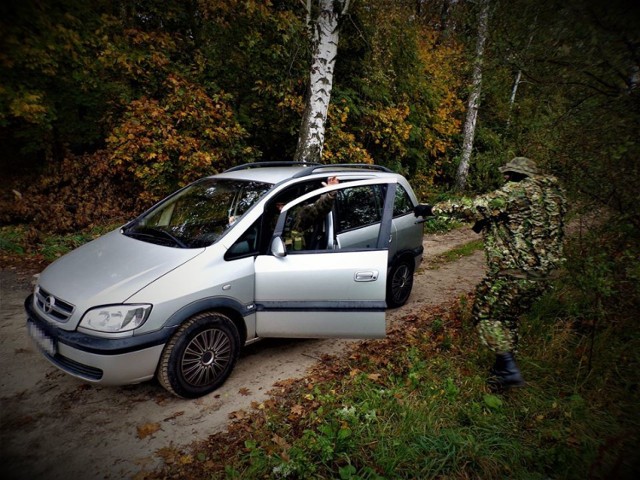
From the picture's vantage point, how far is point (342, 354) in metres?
4.26

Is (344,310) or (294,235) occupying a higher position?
(294,235)

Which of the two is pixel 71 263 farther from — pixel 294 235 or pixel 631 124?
pixel 631 124

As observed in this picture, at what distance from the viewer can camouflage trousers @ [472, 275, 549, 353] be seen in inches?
135

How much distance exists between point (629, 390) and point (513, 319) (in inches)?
45.5

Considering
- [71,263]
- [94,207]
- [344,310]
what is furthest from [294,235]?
[94,207]

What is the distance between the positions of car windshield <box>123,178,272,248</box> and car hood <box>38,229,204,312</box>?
20cm

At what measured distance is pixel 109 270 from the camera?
325 cm

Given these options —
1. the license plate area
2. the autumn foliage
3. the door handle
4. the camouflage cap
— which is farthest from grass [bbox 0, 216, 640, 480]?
the autumn foliage

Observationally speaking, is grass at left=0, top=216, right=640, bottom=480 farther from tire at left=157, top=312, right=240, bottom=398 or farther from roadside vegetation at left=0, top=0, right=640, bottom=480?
tire at left=157, top=312, right=240, bottom=398

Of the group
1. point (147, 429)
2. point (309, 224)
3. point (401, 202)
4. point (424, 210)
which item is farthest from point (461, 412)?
point (401, 202)

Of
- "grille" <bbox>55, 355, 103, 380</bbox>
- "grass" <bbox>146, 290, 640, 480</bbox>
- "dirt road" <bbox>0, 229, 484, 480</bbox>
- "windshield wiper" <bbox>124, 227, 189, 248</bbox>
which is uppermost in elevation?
"windshield wiper" <bbox>124, 227, 189, 248</bbox>

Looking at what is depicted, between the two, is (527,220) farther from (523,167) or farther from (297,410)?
(297,410)

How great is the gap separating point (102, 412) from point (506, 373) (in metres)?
3.74

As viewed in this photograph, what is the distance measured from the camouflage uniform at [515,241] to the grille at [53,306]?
3.51 m
